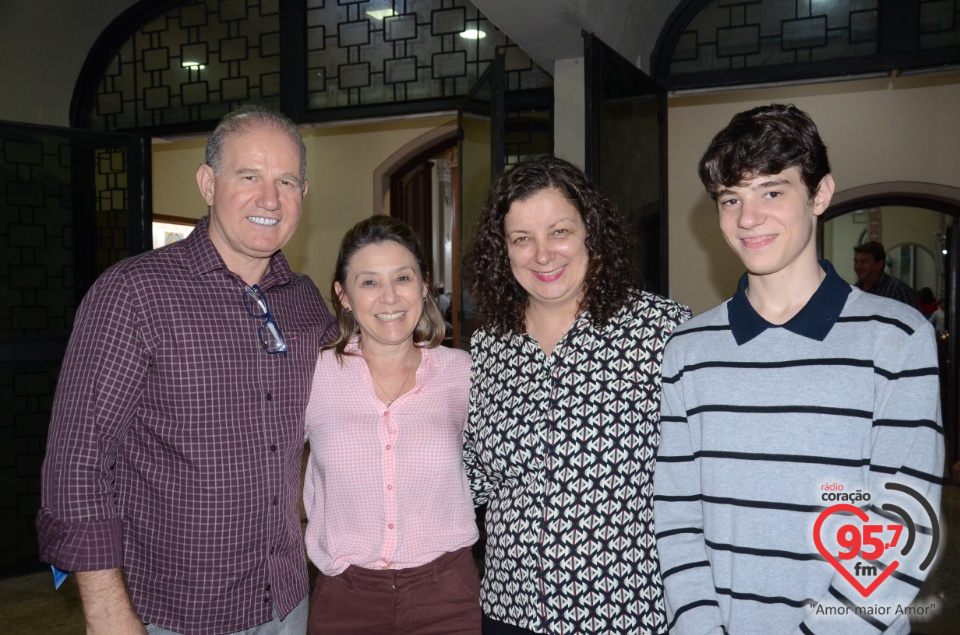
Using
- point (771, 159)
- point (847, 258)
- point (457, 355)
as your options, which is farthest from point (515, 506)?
point (847, 258)

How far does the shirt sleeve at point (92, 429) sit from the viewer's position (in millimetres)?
1608

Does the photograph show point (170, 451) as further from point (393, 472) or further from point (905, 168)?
point (905, 168)

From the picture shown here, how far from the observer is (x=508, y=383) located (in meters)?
1.91

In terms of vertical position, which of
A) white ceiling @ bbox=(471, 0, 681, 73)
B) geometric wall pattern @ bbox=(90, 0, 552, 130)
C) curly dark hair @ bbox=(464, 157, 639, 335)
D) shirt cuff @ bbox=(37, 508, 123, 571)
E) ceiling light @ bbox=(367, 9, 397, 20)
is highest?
ceiling light @ bbox=(367, 9, 397, 20)

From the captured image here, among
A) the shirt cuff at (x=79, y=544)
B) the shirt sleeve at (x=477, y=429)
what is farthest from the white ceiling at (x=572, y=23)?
the shirt cuff at (x=79, y=544)

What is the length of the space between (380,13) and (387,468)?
4.39 meters

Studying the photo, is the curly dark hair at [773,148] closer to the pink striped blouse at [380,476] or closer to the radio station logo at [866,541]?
the radio station logo at [866,541]

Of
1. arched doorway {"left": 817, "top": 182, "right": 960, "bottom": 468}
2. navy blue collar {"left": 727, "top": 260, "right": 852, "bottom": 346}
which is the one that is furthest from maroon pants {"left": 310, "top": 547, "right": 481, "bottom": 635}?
arched doorway {"left": 817, "top": 182, "right": 960, "bottom": 468}

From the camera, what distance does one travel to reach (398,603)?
6.03ft

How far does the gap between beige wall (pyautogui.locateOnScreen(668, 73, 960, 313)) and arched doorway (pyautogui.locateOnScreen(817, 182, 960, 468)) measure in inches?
5.1

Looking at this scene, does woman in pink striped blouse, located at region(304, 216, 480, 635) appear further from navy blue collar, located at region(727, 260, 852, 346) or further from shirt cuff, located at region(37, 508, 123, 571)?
navy blue collar, located at region(727, 260, 852, 346)

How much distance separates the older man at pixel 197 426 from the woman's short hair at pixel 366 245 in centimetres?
17

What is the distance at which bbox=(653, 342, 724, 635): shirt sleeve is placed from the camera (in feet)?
5.04

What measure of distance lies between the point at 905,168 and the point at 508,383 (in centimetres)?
572
